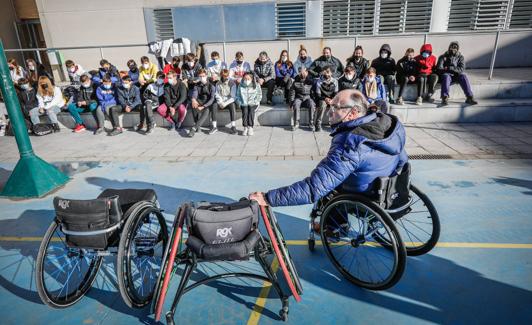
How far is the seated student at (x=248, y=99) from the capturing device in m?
7.54

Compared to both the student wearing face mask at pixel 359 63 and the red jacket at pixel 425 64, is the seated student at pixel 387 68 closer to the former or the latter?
the student wearing face mask at pixel 359 63

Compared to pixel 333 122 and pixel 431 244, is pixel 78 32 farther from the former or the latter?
pixel 431 244

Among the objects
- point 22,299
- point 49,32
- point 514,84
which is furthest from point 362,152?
point 49,32

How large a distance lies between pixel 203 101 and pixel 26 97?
4.85 m

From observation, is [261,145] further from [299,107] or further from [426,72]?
[426,72]

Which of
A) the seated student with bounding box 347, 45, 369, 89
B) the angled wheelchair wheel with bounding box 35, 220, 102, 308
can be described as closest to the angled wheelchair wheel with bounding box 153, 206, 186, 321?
the angled wheelchair wheel with bounding box 35, 220, 102, 308

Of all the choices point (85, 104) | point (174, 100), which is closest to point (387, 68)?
point (174, 100)

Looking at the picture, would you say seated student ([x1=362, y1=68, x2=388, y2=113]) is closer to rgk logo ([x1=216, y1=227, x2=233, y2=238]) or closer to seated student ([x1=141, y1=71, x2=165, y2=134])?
seated student ([x1=141, y1=71, x2=165, y2=134])

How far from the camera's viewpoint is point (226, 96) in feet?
26.1

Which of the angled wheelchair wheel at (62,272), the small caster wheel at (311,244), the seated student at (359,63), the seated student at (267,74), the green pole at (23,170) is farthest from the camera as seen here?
the seated student at (267,74)

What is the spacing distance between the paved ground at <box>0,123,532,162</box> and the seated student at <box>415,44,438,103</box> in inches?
44.6

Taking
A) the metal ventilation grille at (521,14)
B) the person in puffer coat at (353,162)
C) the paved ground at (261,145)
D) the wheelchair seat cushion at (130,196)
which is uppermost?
the metal ventilation grille at (521,14)

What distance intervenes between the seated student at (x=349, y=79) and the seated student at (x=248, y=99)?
2.11 m

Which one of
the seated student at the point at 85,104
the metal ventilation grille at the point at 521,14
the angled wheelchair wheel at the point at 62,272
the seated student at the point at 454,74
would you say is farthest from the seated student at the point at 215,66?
the metal ventilation grille at the point at 521,14
